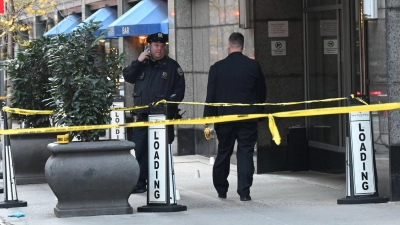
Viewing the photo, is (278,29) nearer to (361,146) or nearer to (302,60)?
(302,60)

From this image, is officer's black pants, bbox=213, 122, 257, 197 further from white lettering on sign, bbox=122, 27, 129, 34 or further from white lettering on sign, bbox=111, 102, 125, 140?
white lettering on sign, bbox=122, 27, 129, 34

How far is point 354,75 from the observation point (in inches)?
486

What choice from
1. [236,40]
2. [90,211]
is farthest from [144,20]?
[90,211]

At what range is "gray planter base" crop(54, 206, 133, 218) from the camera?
29.8 feet

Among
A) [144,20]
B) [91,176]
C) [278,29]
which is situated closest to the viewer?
[91,176]

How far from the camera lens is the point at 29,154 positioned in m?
12.3

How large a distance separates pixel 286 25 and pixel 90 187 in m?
5.16

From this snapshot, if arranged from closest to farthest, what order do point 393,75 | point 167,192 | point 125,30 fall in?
point 167,192 < point 393,75 < point 125,30

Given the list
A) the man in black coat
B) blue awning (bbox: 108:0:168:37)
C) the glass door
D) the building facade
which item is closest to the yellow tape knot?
the man in black coat

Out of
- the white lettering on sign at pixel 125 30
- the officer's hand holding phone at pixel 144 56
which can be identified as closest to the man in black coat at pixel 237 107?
the officer's hand holding phone at pixel 144 56

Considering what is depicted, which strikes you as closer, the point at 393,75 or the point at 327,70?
the point at 393,75

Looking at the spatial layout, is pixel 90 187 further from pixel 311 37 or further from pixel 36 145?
pixel 311 37

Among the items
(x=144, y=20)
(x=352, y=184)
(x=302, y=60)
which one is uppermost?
(x=144, y=20)

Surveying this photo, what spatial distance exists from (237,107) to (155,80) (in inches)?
48.6
